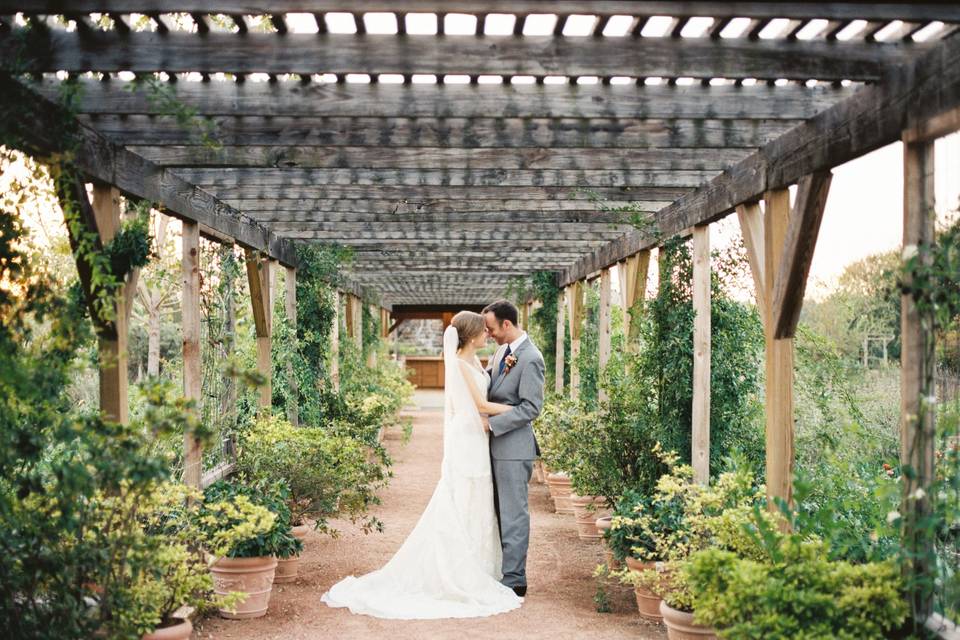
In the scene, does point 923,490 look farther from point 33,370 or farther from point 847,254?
point 847,254

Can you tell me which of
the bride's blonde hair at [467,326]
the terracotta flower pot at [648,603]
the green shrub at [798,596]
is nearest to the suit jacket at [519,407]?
the bride's blonde hair at [467,326]

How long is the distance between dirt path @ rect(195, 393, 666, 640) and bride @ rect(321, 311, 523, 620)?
262 mm

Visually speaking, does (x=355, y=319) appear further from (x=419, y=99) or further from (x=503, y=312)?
(x=419, y=99)

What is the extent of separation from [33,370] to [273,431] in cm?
331

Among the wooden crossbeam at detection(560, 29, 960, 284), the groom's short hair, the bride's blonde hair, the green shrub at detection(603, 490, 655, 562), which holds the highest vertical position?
the wooden crossbeam at detection(560, 29, 960, 284)

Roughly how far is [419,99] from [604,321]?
19.5 ft

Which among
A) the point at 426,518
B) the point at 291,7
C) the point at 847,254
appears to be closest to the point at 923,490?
the point at 291,7

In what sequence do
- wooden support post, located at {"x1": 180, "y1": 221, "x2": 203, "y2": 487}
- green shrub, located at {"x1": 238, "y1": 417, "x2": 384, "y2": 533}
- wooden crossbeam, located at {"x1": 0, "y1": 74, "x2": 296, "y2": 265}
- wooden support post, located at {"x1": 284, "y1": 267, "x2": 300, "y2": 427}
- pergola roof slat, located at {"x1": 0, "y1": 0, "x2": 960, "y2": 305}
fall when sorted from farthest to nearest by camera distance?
wooden support post, located at {"x1": 284, "y1": 267, "x2": 300, "y2": 427} < green shrub, located at {"x1": 238, "y1": 417, "x2": 384, "y2": 533} < wooden support post, located at {"x1": 180, "y1": 221, "x2": 203, "y2": 487} < wooden crossbeam, located at {"x1": 0, "y1": 74, "x2": 296, "y2": 265} < pergola roof slat, located at {"x1": 0, "y1": 0, "x2": 960, "y2": 305}

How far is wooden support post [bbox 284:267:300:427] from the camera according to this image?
925 cm

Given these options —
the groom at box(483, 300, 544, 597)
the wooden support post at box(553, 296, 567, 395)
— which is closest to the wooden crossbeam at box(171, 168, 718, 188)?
the groom at box(483, 300, 544, 597)

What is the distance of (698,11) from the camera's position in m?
3.29

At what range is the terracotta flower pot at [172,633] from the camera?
4.00m

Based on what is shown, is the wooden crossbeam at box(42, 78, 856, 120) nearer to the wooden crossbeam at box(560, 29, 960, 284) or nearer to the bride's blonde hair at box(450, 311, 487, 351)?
the wooden crossbeam at box(560, 29, 960, 284)

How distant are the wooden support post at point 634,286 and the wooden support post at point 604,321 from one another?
43.1 inches
